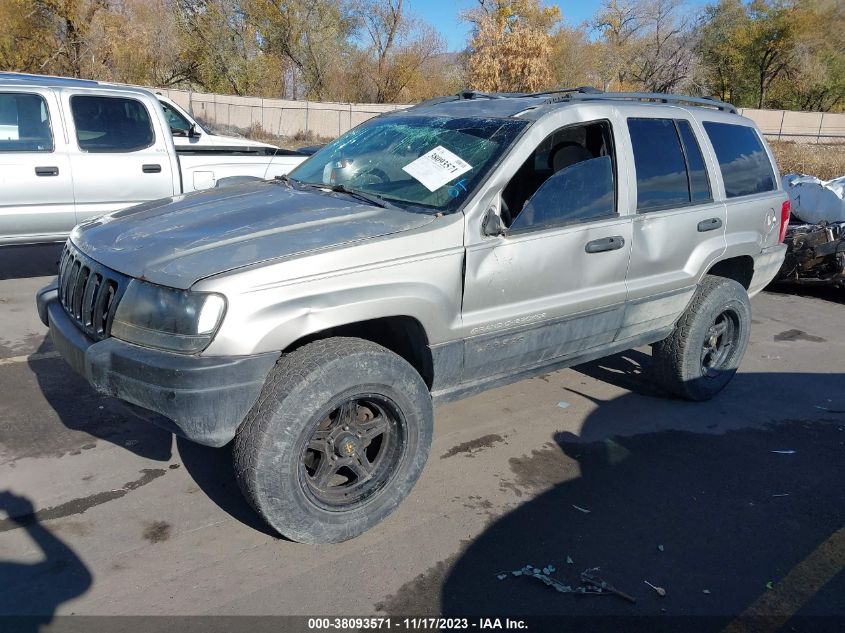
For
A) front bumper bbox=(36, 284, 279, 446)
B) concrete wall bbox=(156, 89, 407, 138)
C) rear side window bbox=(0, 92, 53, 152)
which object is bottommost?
front bumper bbox=(36, 284, 279, 446)

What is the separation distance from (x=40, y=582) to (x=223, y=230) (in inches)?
63.4

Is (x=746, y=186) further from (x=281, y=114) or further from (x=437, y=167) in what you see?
(x=281, y=114)

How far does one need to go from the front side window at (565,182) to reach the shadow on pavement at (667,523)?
1.39 m

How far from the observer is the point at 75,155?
21.6 feet

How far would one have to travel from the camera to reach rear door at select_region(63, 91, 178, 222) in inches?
262

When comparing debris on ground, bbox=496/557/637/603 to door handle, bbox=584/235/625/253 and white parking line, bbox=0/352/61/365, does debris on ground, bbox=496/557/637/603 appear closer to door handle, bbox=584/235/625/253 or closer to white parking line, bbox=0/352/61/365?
door handle, bbox=584/235/625/253

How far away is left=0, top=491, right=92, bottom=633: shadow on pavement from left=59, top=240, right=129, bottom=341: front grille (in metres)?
0.91

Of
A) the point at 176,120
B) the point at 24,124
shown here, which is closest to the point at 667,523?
the point at 24,124

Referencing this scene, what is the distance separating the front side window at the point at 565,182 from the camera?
141 inches

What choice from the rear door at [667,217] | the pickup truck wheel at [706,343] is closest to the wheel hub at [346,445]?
the rear door at [667,217]

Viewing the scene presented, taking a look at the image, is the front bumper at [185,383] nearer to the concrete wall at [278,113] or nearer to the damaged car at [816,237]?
the damaged car at [816,237]

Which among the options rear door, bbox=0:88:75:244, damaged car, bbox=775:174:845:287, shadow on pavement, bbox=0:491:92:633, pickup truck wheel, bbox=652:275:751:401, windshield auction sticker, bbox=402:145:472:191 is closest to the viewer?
shadow on pavement, bbox=0:491:92:633

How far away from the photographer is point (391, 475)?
Result: 10.6 feet

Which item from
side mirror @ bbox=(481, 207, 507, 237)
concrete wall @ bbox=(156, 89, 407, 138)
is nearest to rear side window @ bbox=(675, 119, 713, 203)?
side mirror @ bbox=(481, 207, 507, 237)
